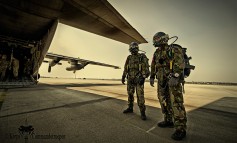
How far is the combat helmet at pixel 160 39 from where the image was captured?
266 cm

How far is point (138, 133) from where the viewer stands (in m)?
2.17

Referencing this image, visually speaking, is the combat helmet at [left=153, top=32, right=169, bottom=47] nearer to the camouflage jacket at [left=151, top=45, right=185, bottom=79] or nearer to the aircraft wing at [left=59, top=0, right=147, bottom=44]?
the camouflage jacket at [left=151, top=45, right=185, bottom=79]

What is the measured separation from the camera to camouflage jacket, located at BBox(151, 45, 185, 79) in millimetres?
2305

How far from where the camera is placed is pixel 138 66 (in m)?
3.42

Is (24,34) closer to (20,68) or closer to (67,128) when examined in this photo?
(20,68)

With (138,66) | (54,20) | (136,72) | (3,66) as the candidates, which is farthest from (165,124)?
(3,66)

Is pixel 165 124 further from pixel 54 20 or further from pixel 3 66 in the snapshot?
pixel 3 66

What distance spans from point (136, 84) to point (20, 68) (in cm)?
1029

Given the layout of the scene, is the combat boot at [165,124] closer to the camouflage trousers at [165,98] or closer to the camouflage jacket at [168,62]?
the camouflage trousers at [165,98]

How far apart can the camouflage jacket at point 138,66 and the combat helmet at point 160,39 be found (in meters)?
0.75

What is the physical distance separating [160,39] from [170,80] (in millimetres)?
948

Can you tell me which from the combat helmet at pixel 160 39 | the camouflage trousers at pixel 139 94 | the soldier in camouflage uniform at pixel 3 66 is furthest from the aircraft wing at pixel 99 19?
the soldier in camouflage uniform at pixel 3 66

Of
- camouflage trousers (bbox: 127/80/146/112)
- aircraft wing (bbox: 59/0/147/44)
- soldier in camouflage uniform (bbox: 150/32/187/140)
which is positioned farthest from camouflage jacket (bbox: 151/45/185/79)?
aircraft wing (bbox: 59/0/147/44)

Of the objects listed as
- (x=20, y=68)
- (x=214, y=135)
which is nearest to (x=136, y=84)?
(x=214, y=135)
